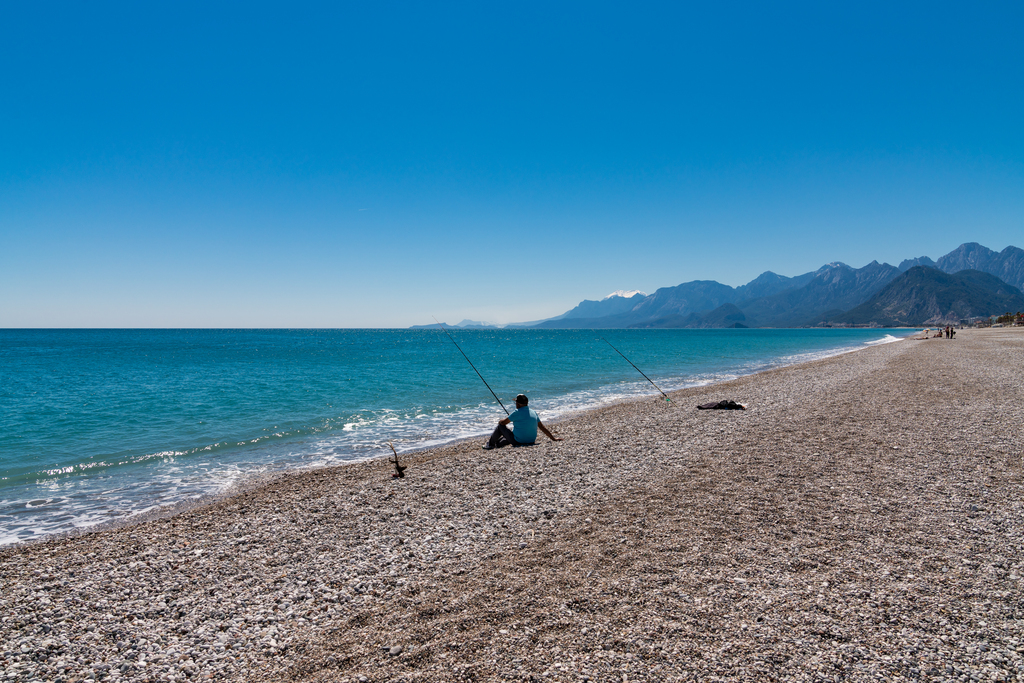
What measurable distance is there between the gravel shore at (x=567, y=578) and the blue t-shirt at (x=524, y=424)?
A: 214cm

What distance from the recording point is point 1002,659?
386 centimetres

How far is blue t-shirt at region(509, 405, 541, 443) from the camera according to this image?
12602mm

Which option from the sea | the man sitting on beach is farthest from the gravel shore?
the sea

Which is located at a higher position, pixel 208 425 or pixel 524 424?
pixel 524 424

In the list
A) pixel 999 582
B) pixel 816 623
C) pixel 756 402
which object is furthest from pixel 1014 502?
pixel 756 402

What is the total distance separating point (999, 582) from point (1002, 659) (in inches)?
66.2

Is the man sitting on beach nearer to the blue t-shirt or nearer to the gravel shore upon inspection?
the blue t-shirt

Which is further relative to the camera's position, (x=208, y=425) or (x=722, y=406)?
(x=208, y=425)

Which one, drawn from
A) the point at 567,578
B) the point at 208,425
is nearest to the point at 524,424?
the point at 567,578

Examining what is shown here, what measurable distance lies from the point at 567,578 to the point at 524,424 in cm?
715

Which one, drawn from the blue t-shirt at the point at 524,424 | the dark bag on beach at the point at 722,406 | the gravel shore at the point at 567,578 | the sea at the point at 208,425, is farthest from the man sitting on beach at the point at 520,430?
the dark bag on beach at the point at 722,406

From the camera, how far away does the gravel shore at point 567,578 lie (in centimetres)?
413

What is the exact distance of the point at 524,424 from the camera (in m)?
12.6

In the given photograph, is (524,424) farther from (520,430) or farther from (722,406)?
(722,406)
